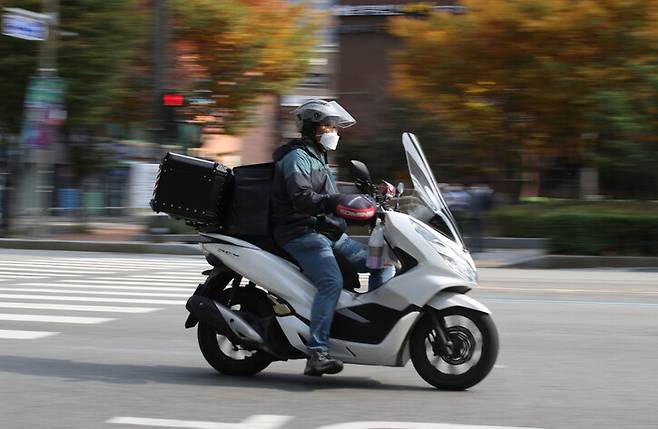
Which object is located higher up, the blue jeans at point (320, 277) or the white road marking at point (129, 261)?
the blue jeans at point (320, 277)

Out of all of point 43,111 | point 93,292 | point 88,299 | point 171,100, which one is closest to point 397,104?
point 171,100

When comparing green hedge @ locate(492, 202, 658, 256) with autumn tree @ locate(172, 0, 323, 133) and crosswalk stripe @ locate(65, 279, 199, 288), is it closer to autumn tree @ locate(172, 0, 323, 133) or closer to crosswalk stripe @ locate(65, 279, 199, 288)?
crosswalk stripe @ locate(65, 279, 199, 288)

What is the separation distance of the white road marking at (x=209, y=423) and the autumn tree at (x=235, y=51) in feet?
92.0

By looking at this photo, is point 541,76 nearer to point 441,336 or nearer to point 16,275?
point 16,275

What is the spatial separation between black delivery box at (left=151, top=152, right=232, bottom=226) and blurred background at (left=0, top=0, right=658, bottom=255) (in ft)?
52.1

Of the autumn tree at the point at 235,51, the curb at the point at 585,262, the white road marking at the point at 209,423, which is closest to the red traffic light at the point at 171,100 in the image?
the curb at the point at 585,262

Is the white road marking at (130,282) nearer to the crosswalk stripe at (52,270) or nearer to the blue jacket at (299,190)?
the crosswalk stripe at (52,270)

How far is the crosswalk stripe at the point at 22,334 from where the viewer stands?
887cm

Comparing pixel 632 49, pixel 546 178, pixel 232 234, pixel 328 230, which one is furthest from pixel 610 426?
pixel 546 178

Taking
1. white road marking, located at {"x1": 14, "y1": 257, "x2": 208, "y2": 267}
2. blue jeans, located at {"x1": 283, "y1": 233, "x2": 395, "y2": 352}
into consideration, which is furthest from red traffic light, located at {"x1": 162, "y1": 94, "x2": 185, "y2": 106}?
blue jeans, located at {"x1": 283, "y1": 233, "x2": 395, "y2": 352}

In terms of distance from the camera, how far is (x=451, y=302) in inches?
255

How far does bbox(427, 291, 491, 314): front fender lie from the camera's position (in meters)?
6.45

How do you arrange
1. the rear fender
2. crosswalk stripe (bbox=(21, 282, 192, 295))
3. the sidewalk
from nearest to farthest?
the rear fender → crosswalk stripe (bbox=(21, 282, 192, 295)) → the sidewalk

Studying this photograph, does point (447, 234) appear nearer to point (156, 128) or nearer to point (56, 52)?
point (156, 128)
